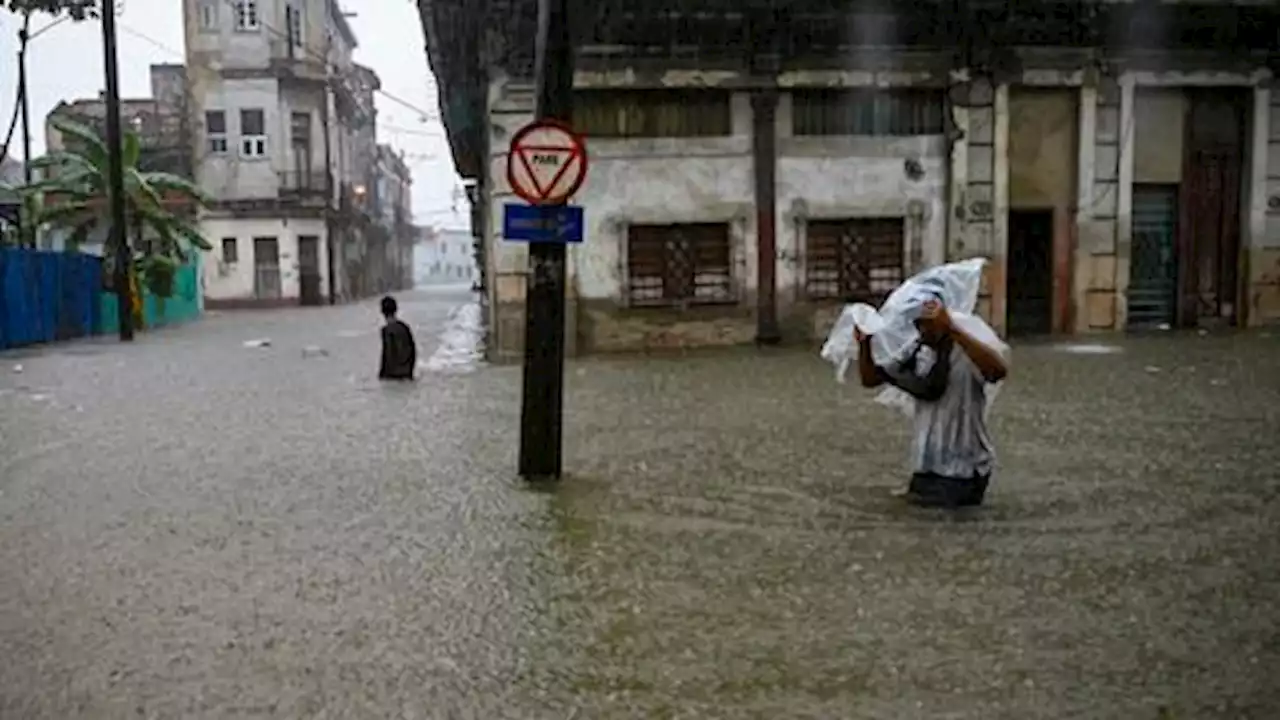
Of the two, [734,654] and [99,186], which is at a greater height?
[99,186]

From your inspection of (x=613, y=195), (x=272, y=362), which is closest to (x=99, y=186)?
(x=272, y=362)

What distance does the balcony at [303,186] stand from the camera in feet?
152

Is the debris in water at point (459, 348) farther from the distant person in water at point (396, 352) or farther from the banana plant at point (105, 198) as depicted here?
the banana plant at point (105, 198)

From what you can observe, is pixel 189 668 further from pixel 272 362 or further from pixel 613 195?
pixel 272 362

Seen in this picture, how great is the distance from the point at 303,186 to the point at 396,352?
112ft

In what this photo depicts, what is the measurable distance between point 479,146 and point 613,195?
7858 millimetres

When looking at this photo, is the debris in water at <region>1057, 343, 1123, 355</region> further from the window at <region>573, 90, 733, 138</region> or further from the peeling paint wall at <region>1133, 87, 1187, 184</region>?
the window at <region>573, 90, 733, 138</region>

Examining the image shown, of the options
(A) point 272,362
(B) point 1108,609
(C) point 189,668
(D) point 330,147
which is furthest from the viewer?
(D) point 330,147

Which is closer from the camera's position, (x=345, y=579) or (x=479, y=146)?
(x=345, y=579)

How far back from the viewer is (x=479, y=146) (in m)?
24.8

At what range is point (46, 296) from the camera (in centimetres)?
2469

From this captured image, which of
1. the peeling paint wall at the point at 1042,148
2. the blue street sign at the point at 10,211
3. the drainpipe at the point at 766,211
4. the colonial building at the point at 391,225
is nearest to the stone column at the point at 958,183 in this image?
the peeling paint wall at the point at 1042,148

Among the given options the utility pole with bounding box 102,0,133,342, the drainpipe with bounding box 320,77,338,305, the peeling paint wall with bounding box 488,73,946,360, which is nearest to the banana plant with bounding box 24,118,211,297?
the utility pole with bounding box 102,0,133,342

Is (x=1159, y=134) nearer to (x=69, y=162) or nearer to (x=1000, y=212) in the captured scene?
(x=1000, y=212)
